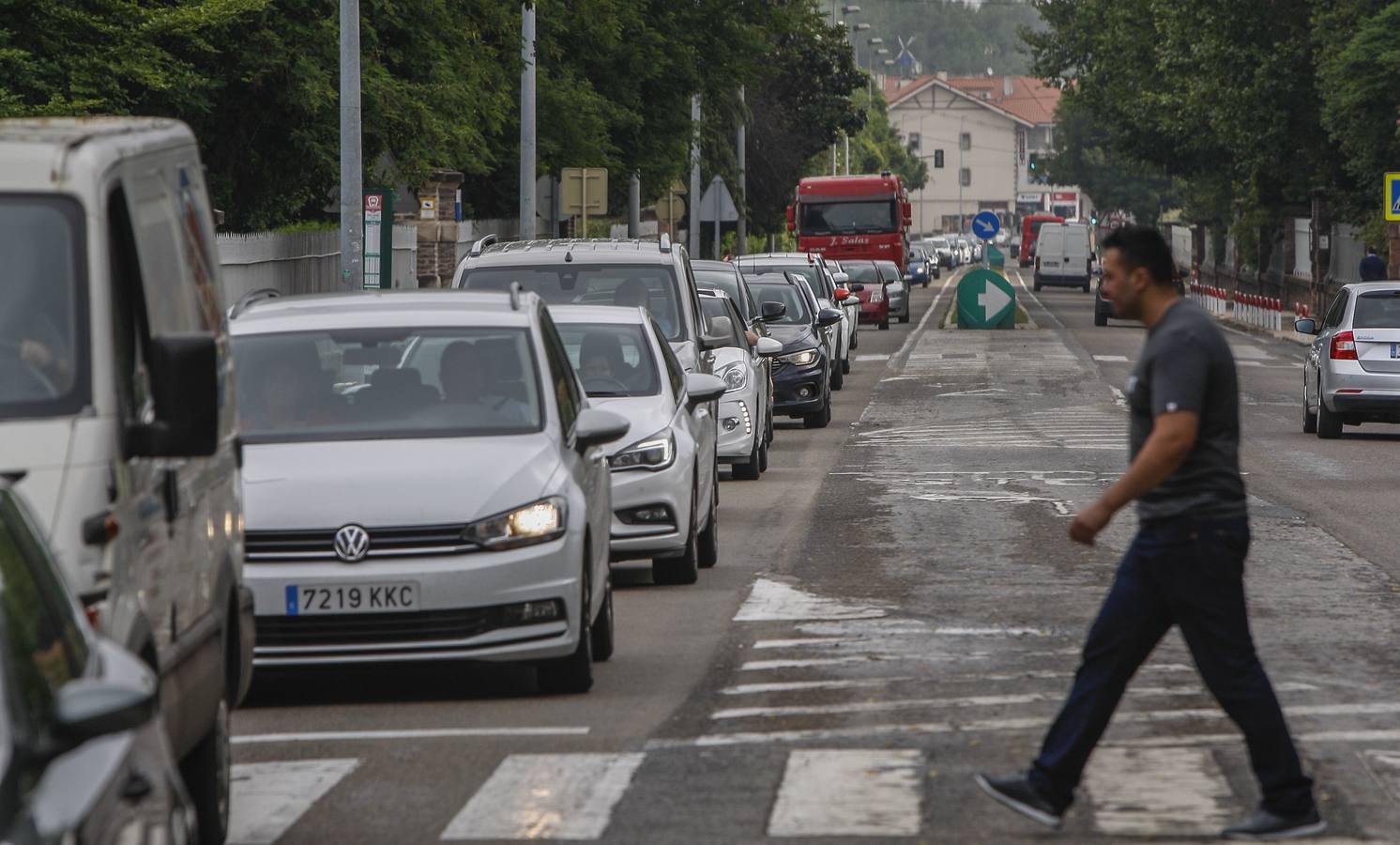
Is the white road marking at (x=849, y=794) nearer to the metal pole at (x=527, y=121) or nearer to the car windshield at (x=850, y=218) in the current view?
the metal pole at (x=527, y=121)

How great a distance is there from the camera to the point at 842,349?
122 ft

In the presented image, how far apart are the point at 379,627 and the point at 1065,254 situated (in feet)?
281

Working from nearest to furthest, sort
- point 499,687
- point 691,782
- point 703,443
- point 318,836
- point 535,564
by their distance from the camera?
point 318,836 < point 691,782 < point 535,564 < point 499,687 < point 703,443

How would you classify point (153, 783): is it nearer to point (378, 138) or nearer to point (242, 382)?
point (242, 382)

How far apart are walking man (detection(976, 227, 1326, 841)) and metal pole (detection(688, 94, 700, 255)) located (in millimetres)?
40895

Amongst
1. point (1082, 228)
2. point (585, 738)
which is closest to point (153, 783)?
point (585, 738)

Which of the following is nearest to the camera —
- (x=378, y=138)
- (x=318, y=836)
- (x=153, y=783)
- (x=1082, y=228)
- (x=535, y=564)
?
(x=153, y=783)

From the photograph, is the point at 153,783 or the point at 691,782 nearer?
the point at 153,783

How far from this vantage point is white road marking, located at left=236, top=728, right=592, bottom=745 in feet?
29.4

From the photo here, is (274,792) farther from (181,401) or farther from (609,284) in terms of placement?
(609,284)

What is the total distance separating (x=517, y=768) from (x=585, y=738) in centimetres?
61

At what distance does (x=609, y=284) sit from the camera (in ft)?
56.7

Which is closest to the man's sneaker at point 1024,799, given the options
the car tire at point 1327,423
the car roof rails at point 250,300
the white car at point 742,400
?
the car roof rails at point 250,300

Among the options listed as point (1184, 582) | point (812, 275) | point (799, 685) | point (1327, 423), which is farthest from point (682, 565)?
point (812, 275)
